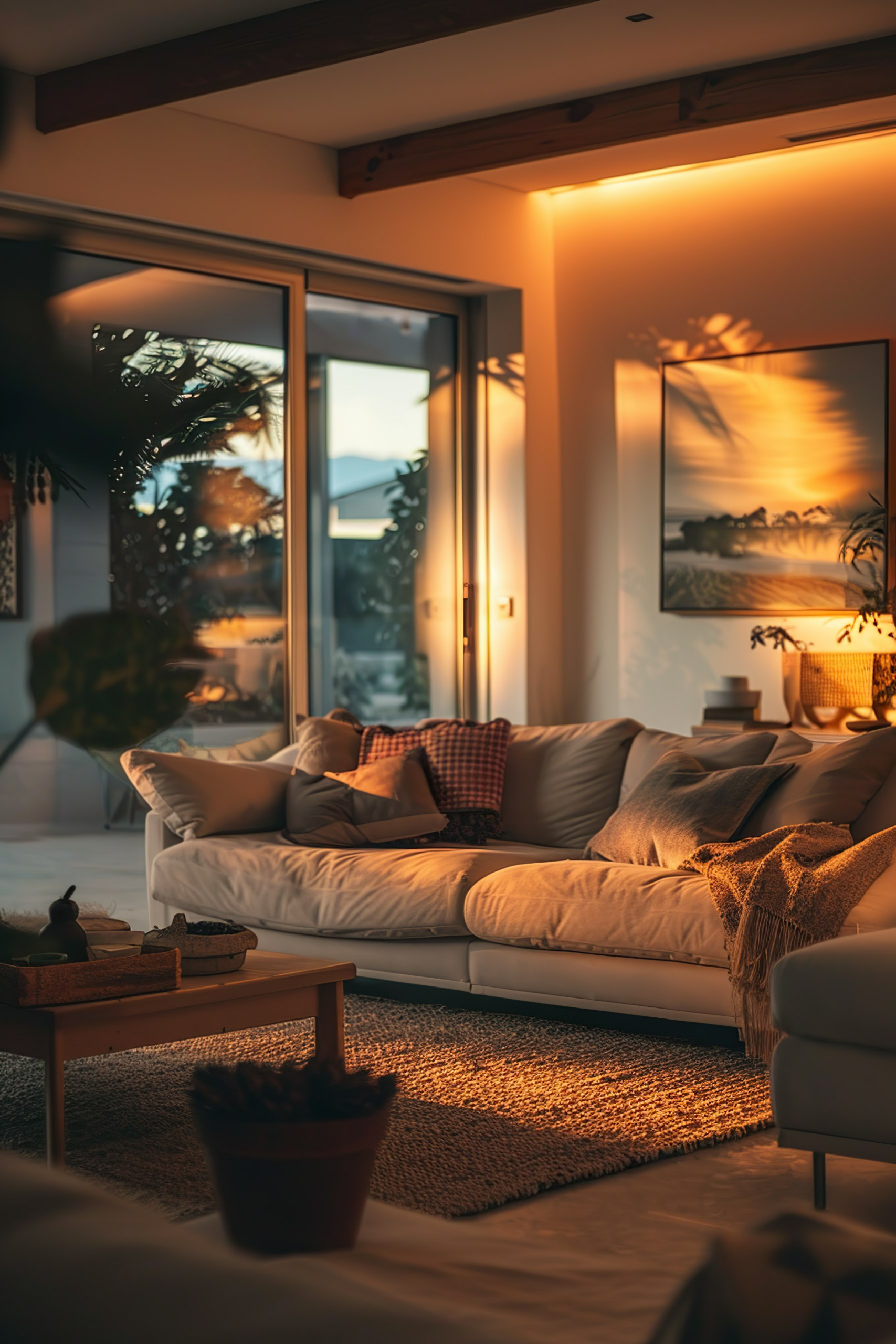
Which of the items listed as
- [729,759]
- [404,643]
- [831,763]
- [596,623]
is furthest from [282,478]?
[831,763]

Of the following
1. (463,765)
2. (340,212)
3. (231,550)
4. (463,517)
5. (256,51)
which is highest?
(256,51)

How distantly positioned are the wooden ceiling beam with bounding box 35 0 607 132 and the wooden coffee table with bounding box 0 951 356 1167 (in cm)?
264

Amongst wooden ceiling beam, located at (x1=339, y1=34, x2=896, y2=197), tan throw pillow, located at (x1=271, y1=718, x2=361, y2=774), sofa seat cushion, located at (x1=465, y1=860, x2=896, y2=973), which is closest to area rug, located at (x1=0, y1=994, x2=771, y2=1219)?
sofa seat cushion, located at (x1=465, y1=860, x2=896, y2=973)

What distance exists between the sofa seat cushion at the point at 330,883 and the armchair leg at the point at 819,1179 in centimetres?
155

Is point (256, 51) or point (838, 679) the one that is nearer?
point (256, 51)

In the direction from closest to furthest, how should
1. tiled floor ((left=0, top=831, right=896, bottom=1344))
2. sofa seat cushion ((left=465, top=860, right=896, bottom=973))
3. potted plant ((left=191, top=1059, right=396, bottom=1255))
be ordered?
potted plant ((left=191, top=1059, right=396, bottom=1255)) → tiled floor ((left=0, top=831, right=896, bottom=1344)) → sofa seat cushion ((left=465, top=860, right=896, bottom=973))

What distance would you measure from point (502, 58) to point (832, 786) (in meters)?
2.74

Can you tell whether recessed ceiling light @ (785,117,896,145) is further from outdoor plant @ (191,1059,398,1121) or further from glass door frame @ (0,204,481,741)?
outdoor plant @ (191,1059,398,1121)

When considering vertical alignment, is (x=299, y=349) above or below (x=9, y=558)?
above

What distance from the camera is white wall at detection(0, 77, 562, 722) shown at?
200 inches

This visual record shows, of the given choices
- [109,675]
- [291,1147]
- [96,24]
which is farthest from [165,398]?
[96,24]

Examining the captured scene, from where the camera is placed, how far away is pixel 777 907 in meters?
3.38

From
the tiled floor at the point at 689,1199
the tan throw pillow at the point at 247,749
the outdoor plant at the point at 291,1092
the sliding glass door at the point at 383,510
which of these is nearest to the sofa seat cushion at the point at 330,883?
→ the tan throw pillow at the point at 247,749

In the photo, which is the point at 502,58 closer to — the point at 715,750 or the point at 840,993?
the point at 715,750
